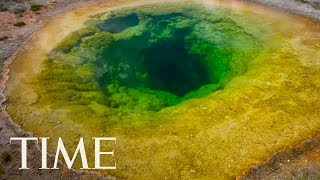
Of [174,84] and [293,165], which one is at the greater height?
[293,165]

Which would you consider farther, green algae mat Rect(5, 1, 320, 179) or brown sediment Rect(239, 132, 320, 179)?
green algae mat Rect(5, 1, 320, 179)

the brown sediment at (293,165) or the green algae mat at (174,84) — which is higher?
the green algae mat at (174,84)

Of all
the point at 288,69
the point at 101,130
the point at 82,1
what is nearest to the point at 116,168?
the point at 101,130

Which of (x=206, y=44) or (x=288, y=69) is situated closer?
(x=288, y=69)

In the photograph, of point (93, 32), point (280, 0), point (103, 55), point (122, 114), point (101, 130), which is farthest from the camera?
point (280, 0)

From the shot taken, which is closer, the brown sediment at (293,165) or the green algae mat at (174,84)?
the brown sediment at (293,165)

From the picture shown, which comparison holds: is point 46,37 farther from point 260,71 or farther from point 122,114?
point 260,71

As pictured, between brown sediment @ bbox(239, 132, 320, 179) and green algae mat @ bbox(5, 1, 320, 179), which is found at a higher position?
green algae mat @ bbox(5, 1, 320, 179)

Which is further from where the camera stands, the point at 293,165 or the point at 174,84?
the point at 174,84
